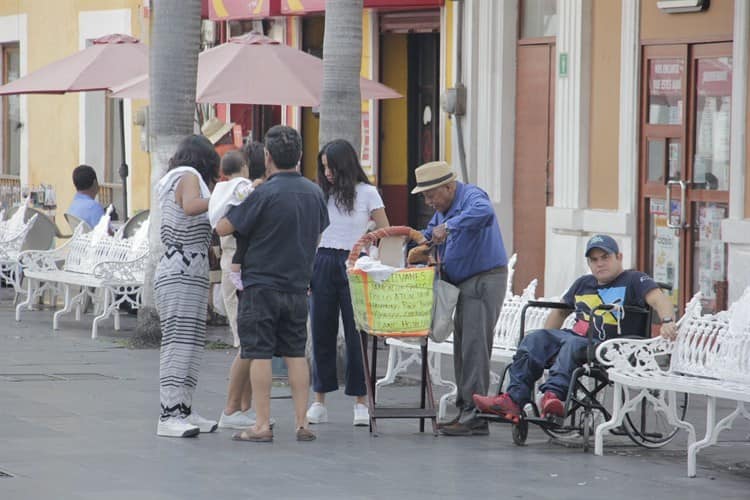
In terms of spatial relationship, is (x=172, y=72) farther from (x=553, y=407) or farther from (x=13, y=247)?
(x=553, y=407)

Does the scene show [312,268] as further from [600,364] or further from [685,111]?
[685,111]

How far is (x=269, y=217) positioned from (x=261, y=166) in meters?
2.25

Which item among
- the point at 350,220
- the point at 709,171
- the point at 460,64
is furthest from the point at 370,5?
the point at 350,220

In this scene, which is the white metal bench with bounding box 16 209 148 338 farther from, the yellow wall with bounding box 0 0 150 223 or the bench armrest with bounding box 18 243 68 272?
the yellow wall with bounding box 0 0 150 223

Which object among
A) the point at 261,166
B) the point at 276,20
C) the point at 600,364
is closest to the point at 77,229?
the point at 276,20

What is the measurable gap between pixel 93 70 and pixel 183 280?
28.3 ft

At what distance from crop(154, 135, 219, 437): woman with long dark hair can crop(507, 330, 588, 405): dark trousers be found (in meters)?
1.83

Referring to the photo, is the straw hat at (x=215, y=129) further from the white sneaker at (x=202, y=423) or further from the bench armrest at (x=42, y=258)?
the white sneaker at (x=202, y=423)

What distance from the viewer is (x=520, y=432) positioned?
9898 millimetres

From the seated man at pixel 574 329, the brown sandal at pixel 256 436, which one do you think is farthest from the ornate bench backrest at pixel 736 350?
the brown sandal at pixel 256 436

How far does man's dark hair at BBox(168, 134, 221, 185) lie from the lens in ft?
33.4

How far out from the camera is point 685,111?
45.4ft

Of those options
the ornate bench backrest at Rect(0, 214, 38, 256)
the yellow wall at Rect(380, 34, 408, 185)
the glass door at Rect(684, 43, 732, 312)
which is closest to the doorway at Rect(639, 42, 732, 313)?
the glass door at Rect(684, 43, 732, 312)

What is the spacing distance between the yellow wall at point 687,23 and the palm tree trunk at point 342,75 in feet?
8.66
